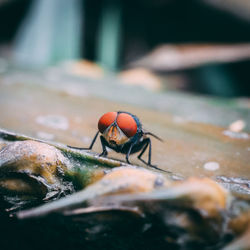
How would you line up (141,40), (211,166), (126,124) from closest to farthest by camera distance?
(126,124) → (211,166) → (141,40)

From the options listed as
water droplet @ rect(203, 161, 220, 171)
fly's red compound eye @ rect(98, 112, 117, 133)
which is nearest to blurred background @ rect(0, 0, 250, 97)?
fly's red compound eye @ rect(98, 112, 117, 133)

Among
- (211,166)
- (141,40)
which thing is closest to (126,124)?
(211,166)

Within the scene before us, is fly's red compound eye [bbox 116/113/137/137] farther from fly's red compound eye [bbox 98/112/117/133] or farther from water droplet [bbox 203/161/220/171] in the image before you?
water droplet [bbox 203/161/220/171]

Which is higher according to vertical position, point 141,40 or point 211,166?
point 141,40

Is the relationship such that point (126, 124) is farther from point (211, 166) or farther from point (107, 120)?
point (211, 166)

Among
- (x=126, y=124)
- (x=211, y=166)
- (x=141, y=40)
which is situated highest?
(x=141, y=40)

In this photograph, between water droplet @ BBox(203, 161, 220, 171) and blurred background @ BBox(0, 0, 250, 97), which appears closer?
water droplet @ BBox(203, 161, 220, 171)

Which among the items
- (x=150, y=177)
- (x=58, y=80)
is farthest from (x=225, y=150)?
(x=58, y=80)
